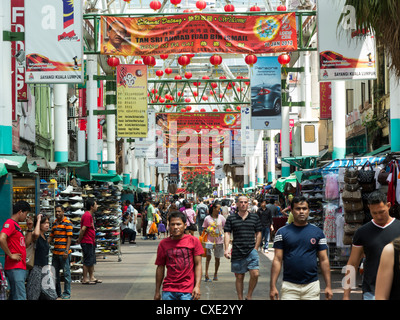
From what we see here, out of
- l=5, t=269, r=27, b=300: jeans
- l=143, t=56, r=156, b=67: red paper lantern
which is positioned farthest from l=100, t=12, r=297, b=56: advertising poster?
l=5, t=269, r=27, b=300: jeans

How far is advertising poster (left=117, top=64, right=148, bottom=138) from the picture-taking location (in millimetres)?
26078

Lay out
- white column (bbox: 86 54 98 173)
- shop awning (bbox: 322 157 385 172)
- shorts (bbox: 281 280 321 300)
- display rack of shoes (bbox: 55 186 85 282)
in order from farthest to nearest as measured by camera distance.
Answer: white column (bbox: 86 54 98 173) → display rack of shoes (bbox: 55 186 85 282) → shop awning (bbox: 322 157 385 172) → shorts (bbox: 281 280 321 300)

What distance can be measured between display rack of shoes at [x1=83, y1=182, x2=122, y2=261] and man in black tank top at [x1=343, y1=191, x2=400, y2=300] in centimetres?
1575

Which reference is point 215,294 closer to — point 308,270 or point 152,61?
point 308,270

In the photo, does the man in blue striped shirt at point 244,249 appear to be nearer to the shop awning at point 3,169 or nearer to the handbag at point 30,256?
→ the handbag at point 30,256

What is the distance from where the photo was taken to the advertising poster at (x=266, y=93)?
25.8 meters

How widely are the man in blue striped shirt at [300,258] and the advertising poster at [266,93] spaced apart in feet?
57.0

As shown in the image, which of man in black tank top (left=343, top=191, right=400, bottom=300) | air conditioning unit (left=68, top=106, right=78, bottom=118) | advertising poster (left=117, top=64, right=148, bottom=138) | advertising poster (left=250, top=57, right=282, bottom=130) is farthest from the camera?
air conditioning unit (left=68, top=106, right=78, bottom=118)

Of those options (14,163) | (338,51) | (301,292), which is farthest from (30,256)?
(338,51)

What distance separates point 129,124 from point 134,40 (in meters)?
6.43

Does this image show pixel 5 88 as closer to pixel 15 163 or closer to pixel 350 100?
pixel 15 163

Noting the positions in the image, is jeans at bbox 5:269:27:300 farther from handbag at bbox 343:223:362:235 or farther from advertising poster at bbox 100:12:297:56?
advertising poster at bbox 100:12:297:56

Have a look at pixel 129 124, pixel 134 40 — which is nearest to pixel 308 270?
pixel 134 40

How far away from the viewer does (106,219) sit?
2277 centimetres
